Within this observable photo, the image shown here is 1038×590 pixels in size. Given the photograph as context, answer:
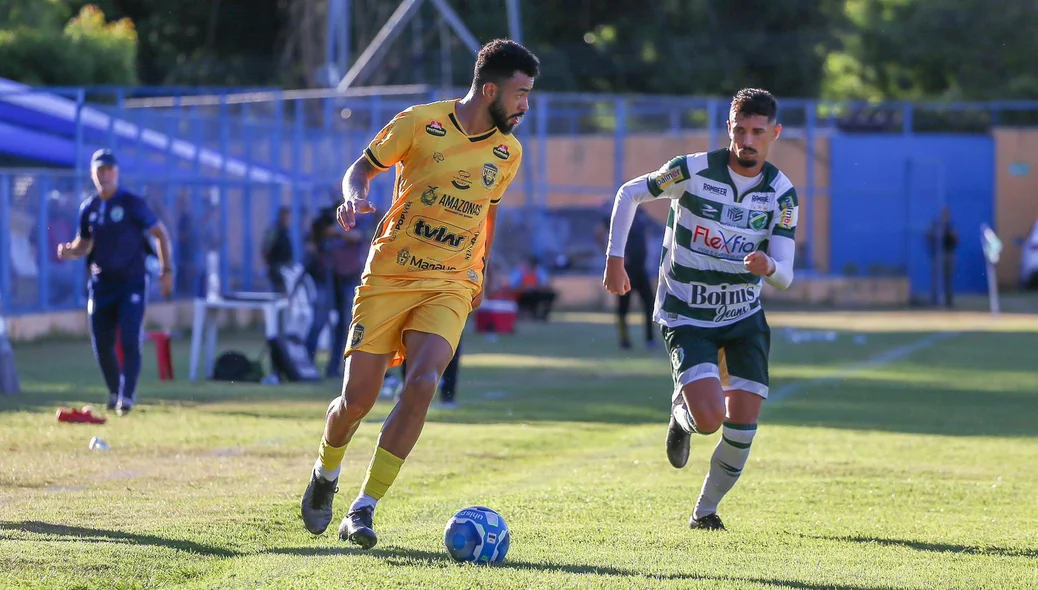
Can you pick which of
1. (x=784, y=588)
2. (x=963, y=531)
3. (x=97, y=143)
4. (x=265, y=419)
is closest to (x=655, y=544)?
(x=784, y=588)

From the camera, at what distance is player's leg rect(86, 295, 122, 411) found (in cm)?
1243

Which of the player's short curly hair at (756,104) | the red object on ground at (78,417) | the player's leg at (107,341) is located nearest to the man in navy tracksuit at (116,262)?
the player's leg at (107,341)

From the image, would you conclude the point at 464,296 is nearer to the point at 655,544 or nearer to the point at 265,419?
the point at 655,544

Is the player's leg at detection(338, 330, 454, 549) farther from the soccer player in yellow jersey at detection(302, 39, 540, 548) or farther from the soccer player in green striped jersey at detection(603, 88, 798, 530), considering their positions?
the soccer player in green striped jersey at detection(603, 88, 798, 530)

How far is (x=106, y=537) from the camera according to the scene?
6.52 meters

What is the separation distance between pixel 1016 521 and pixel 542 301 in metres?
21.0

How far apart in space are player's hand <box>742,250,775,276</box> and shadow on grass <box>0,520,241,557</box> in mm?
2581

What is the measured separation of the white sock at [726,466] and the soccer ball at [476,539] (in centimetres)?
136

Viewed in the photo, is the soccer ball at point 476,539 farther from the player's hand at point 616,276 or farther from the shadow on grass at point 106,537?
the player's hand at point 616,276

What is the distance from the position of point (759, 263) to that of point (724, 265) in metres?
0.48

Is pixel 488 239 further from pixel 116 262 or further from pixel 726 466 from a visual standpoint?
pixel 116 262

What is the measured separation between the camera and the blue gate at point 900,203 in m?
39.5

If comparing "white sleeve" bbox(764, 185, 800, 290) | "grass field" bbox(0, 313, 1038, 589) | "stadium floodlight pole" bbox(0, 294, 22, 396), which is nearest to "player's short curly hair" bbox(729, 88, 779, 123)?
"white sleeve" bbox(764, 185, 800, 290)

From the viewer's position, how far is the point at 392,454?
6.31 m
